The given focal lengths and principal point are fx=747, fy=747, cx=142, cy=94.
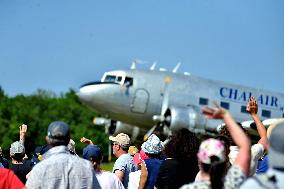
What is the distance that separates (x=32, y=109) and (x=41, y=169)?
9364cm

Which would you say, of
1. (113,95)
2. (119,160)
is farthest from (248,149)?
(113,95)

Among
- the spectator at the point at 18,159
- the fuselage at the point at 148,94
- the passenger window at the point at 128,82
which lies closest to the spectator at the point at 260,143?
the spectator at the point at 18,159

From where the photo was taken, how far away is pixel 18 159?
880cm

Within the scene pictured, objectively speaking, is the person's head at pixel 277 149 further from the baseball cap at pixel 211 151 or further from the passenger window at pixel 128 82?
the passenger window at pixel 128 82

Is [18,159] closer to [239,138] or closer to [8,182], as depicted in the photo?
[8,182]

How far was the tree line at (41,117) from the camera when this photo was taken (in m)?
83.1

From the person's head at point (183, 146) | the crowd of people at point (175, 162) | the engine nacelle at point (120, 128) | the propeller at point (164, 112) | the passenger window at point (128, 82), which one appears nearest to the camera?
the crowd of people at point (175, 162)

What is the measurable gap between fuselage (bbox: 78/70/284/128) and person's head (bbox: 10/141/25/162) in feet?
76.5

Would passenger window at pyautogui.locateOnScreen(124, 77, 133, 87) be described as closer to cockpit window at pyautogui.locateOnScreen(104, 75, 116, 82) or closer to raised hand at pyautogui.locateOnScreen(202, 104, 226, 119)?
cockpit window at pyautogui.locateOnScreen(104, 75, 116, 82)

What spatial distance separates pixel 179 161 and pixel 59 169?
62.3 inches

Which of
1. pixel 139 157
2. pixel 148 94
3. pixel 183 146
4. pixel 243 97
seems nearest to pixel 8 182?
pixel 183 146

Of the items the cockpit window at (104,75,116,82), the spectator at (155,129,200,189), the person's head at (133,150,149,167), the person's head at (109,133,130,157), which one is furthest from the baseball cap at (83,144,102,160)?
the cockpit window at (104,75,116,82)

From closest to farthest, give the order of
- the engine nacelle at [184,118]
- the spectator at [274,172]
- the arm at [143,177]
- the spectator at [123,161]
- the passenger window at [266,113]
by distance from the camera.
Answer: the spectator at [274,172] → the arm at [143,177] → the spectator at [123,161] → the engine nacelle at [184,118] → the passenger window at [266,113]

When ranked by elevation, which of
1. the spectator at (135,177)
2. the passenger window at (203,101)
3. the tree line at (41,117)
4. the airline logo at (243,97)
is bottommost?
the tree line at (41,117)
